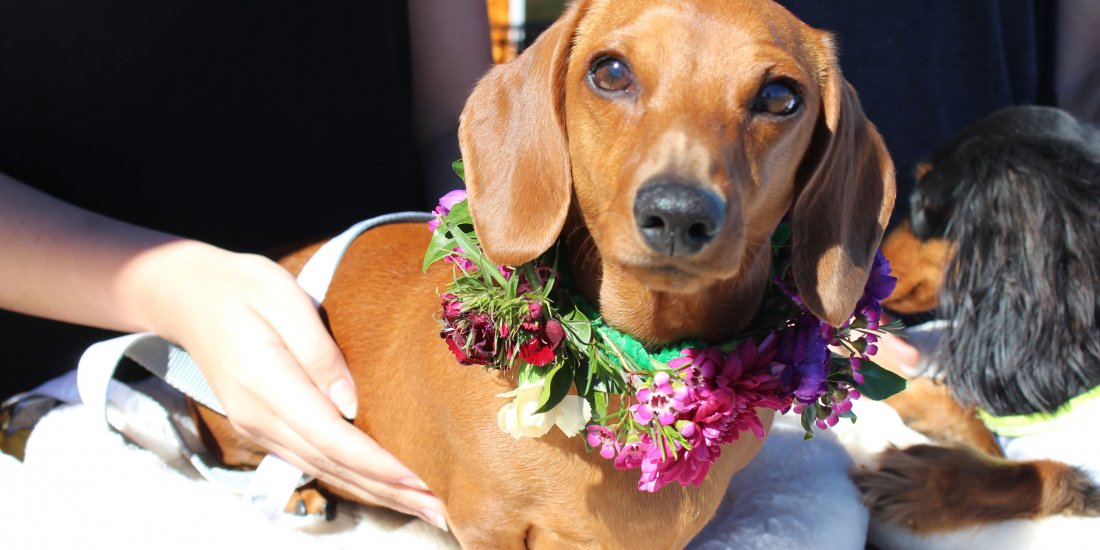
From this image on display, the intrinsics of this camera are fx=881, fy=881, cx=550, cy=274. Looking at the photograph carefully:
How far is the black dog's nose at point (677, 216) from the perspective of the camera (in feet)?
3.73

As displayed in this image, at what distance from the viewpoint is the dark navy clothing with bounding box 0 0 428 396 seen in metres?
1.95

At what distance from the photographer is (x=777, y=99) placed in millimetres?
1344

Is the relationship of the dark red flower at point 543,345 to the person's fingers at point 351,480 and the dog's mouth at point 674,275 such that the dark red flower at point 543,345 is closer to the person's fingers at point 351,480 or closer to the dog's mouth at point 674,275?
the dog's mouth at point 674,275

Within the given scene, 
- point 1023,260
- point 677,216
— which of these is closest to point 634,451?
point 677,216

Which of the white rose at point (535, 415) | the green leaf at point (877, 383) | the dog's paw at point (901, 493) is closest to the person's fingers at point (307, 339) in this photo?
the white rose at point (535, 415)

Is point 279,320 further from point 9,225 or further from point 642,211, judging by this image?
point 642,211

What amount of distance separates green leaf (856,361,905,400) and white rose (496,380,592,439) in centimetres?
51

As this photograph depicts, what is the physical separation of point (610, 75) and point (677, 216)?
34 centimetres

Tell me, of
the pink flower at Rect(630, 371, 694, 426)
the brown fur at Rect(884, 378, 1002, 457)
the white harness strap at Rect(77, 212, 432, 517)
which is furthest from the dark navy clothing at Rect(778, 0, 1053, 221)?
the pink flower at Rect(630, 371, 694, 426)

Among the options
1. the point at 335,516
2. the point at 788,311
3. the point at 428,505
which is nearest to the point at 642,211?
the point at 788,311

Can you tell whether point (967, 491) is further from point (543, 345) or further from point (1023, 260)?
point (543, 345)

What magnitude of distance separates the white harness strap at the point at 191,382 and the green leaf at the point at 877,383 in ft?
3.37

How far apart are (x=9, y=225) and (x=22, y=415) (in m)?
0.52

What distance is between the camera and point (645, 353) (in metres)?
1.53
